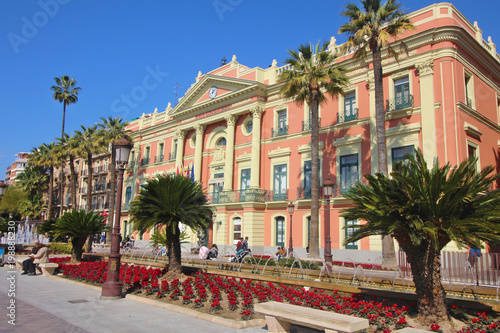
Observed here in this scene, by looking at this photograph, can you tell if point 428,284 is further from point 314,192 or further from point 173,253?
point 314,192

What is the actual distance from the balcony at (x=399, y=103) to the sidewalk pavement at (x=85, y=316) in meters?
18.6

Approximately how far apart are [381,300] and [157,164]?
35765 millimetres

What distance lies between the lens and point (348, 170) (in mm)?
25656

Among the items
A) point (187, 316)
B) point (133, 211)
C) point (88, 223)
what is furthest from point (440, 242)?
point (88, 223)

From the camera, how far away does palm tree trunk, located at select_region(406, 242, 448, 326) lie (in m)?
7.54

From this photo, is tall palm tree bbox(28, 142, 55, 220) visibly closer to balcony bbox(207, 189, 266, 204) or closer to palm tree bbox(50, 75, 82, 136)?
palm tree bbox(50, 75, 82, 136)

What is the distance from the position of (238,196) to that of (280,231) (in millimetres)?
4811

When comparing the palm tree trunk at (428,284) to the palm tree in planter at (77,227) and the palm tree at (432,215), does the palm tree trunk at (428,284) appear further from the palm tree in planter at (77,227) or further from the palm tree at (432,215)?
the palm tree in planter at (77,227)

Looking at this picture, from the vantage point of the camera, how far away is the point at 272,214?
96.2ft

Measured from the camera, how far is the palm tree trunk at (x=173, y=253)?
1352 cm

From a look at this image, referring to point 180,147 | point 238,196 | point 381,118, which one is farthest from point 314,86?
point 180,147

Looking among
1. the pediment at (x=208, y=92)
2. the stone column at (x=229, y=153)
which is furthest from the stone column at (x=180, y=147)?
the stone column at (x=229, y=153)

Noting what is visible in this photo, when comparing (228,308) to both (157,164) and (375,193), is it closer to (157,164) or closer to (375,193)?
(375,193)

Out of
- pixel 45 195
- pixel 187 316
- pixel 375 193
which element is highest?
pixel 45 195
